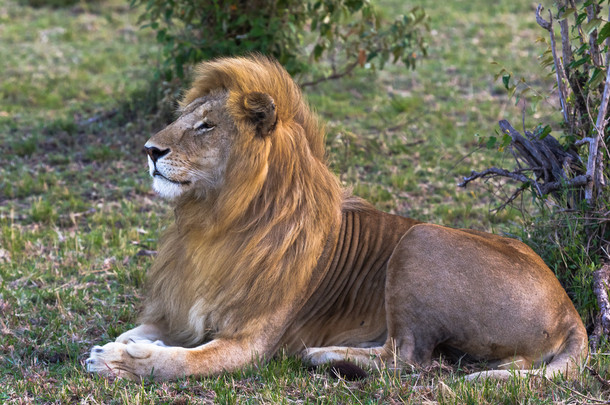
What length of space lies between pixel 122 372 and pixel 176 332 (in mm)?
529

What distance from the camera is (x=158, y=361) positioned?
370 cm

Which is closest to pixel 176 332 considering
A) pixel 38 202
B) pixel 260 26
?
pixel 38 202

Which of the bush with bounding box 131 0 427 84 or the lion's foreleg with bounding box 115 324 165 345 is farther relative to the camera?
the bush with bounding box 131 0 427 84

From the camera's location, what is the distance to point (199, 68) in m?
4.20

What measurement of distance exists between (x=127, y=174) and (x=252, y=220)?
3824mm

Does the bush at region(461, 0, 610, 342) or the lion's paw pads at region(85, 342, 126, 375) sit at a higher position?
the bush at region(461, 0, 610, 342)

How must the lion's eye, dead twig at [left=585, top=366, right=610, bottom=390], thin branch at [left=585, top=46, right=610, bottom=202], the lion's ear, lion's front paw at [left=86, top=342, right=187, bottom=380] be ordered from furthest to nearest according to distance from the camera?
thin branch at [left=585, top=46, right=610, bottom=202]
the lion's eye
the lion's ear
lion's front paw at [left=86, top=342, right=187, bottom=380]
dead twig at [left=585, top=366, right=610, bottom=390]

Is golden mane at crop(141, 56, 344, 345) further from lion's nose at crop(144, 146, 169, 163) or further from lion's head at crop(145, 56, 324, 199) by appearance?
lion's nose at crop(144, 146, 169, 163)

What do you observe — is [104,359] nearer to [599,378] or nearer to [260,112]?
[260,112]

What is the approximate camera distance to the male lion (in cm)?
374

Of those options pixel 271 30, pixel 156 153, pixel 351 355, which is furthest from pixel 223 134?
pixel 271 30

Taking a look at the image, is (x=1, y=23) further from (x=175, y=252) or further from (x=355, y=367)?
(x=355, y=367)

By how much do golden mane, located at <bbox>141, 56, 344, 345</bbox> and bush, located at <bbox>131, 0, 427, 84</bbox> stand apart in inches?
127

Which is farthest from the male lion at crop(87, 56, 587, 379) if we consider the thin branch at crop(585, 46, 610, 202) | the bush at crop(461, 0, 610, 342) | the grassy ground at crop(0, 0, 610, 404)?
the thin branch at crop(585, 46, 610, 202)
